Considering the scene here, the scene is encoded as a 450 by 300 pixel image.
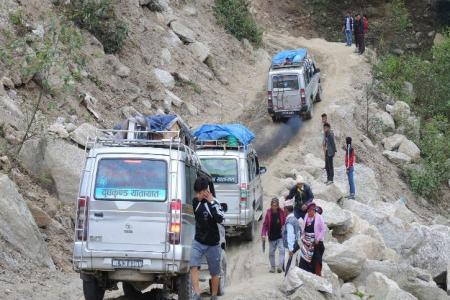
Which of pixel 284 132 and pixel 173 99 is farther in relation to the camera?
pixel 284 132

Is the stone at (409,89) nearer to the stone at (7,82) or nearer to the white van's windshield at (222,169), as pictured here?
the white van's windshield at (222,169)

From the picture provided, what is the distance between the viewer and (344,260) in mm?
13109

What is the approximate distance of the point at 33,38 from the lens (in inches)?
797

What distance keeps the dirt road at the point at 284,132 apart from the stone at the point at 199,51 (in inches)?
115

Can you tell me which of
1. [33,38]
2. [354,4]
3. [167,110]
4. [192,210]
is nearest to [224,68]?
[167,110]

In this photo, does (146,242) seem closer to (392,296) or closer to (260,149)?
(392,296)

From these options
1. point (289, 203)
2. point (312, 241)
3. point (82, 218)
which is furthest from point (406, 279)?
point (82, 218)

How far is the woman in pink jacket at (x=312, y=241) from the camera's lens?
1139 centimetres

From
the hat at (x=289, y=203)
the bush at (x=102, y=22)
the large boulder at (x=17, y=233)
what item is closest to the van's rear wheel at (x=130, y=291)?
the large boulder at (x=17, y=233)

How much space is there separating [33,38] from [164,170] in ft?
39.7

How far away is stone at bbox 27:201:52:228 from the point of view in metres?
13.1

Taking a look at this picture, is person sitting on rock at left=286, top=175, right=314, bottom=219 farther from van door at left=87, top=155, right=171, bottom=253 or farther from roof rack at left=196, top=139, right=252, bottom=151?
van door at left=87, top=155, right=171, bottom=253

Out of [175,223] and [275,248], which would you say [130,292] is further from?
[275,248]

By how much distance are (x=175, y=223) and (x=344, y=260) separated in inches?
189
